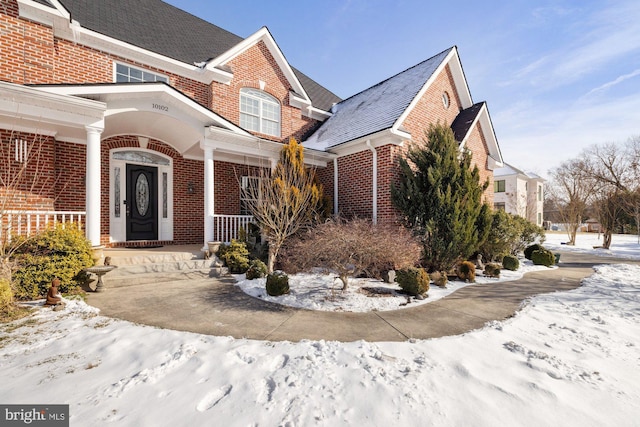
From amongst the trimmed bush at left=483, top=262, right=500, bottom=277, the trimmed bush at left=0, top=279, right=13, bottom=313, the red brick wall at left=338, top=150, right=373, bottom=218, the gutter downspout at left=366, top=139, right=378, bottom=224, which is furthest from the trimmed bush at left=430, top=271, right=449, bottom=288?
the trimmed bush at left=0, top=279, right=13, bottom=313

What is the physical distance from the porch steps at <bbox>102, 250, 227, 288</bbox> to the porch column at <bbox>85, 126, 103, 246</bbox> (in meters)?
0.70

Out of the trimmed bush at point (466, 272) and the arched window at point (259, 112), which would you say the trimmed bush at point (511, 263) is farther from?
the arched window at point (259, 112)

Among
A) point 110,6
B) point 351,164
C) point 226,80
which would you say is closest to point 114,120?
point 226,80

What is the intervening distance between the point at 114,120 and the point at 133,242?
143 inches

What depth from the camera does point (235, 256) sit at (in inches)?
290

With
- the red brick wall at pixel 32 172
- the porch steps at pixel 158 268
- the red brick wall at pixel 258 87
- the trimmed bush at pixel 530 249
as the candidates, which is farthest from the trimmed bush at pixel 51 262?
the trimmed bush at pixel 530 249

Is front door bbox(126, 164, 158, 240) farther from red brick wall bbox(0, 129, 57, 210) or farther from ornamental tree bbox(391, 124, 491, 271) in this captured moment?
ornamental tree bbox(391, 124, 491, 271)

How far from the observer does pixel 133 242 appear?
866cm

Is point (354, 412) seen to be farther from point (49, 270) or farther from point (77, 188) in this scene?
point (77, 188)

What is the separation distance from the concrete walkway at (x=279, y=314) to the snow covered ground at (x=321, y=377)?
31cm

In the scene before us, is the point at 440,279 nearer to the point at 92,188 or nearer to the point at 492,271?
the point at 492,271

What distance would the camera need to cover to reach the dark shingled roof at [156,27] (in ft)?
28.8

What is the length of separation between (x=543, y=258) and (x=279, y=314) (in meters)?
9.90

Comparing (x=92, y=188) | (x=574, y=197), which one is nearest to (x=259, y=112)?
(x=92, y=188)
